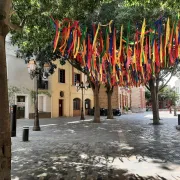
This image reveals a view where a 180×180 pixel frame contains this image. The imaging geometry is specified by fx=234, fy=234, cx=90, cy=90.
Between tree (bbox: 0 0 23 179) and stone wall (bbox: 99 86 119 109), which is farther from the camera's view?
stone wall (bbox: 99 86 119 109)

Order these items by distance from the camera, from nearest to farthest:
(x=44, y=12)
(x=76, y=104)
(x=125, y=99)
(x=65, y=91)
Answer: (x=44, y=12)
(x=65, y=91)
(x=76, y=104)
(x=125, y=99)

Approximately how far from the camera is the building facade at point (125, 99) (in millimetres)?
40250

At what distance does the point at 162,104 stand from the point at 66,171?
74.6 metres

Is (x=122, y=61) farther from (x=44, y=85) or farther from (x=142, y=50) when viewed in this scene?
(x=44, y=85)

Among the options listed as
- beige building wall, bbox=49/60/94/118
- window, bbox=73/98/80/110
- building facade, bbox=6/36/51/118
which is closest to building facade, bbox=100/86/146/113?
window, bbox=73/98/80/110

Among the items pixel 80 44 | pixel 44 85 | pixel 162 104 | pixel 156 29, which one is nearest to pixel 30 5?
pixel 80 44

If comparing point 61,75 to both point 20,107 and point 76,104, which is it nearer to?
point 76,104

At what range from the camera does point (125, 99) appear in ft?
156

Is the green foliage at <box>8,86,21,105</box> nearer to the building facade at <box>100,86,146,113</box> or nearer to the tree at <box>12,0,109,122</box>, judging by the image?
the tree at <box>12,0,109,122</box>

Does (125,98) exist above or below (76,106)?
above

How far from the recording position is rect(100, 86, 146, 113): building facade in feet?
132

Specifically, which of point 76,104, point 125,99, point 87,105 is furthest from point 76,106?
point 125,99

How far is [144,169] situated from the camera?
232 inches

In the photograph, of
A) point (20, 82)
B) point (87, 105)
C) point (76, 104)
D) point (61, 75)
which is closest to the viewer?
point (20, 82)
